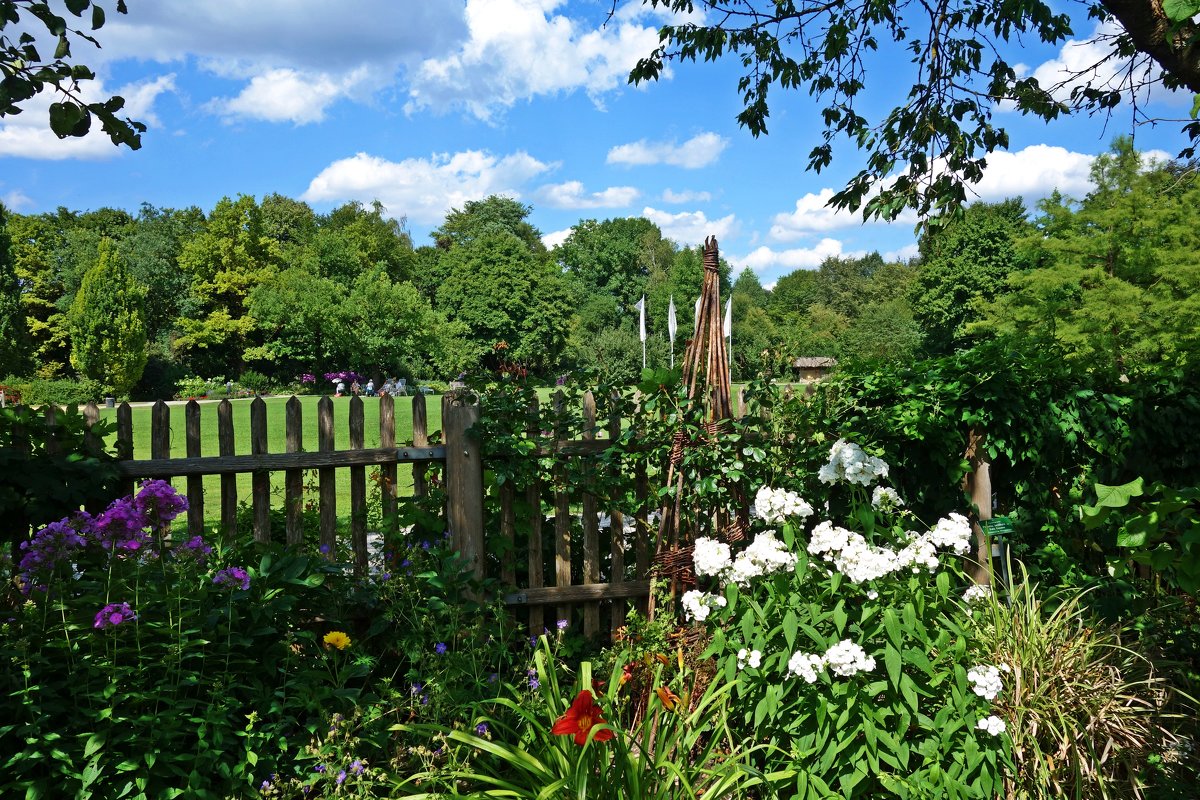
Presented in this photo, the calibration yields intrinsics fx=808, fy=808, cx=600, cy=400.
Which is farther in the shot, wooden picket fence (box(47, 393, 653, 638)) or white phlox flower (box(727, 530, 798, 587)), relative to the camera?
wooden picket fence (box(47, 393, 653, 638))

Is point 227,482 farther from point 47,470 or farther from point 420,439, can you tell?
point 420,439

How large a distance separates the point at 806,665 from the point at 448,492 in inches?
84.2

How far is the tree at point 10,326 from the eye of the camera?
33000 mm

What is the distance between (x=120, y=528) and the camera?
3197mm

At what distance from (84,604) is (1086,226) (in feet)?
76.0

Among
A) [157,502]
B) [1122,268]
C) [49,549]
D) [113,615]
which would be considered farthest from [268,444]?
[1122,268]

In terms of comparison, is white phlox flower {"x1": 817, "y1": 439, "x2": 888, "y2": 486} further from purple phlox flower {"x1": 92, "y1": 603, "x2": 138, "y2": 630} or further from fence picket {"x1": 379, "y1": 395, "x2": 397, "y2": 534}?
purple phlox flower {"x1": 92, "y1": 603, "x2": 138, "y2": 630}

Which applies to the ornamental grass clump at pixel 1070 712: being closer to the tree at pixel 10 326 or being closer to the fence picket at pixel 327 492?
the fence picket at pixel 327 492

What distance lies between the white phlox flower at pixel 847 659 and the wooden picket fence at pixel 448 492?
1593 mm

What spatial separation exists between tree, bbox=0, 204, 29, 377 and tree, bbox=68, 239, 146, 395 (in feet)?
Answer: 6.27

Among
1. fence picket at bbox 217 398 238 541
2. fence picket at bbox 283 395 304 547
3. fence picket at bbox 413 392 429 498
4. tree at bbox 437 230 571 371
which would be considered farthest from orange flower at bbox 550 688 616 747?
tree at bbox 437 230 571 371

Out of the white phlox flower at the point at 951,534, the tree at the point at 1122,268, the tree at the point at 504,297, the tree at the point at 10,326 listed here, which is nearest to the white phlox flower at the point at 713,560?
the white phlox flower at the point at 951,534

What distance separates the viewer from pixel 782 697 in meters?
3.02

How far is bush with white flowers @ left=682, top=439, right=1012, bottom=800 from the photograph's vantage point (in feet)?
9.21
